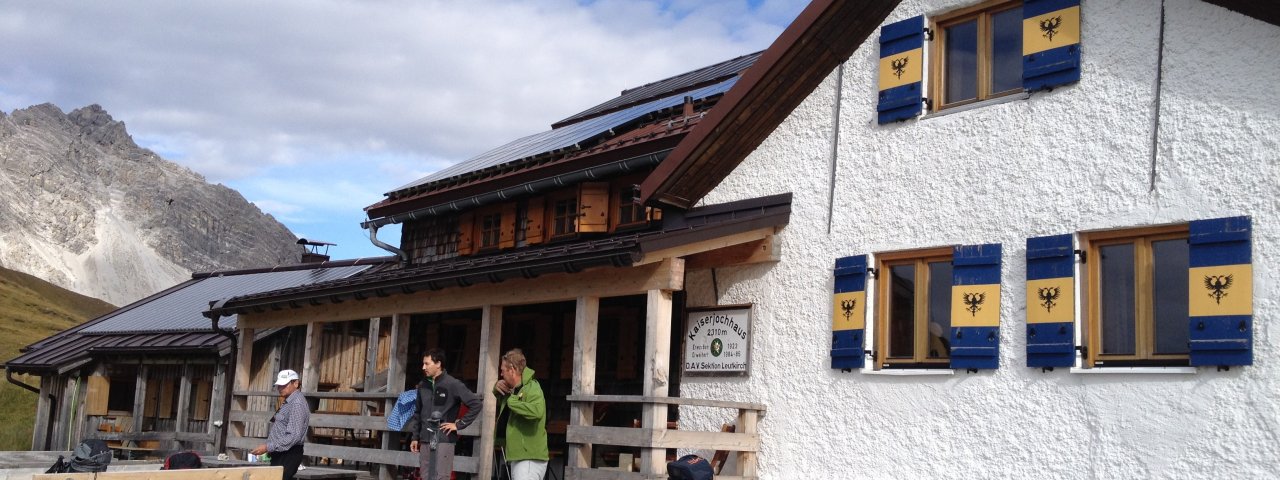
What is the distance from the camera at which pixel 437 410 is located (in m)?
10.1

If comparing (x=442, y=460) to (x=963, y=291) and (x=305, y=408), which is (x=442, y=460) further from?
(x=963, y=291)

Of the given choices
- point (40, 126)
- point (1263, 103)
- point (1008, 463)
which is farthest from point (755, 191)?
point (40, 126)

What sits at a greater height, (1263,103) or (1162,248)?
(1263,103)

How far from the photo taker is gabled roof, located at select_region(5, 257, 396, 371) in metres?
21.0

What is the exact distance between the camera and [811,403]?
426 inches

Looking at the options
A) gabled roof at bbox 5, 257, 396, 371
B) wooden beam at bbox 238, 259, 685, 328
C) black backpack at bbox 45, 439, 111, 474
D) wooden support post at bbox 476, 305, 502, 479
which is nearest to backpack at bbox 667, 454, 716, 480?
wooden beam at bbox 238, 259, 685, 328

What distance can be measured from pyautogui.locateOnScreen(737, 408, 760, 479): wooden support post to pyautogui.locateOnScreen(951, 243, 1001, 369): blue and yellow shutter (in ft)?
6.81

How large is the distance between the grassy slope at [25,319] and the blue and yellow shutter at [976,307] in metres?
26.7

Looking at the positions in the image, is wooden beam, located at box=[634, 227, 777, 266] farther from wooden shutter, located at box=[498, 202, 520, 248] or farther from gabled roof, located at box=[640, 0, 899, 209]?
wooden shutter, located at box=[498, 202, 520, 248]

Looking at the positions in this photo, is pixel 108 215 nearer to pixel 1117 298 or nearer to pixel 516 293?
pixel 516 293

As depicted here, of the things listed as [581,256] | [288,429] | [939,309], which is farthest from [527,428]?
[939,309]

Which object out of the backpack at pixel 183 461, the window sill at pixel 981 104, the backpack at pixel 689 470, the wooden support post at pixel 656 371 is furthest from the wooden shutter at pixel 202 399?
the backpack at pixel 689 470

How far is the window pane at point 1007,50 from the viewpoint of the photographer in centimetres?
1016

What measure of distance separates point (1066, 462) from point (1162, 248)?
5.73 feet
